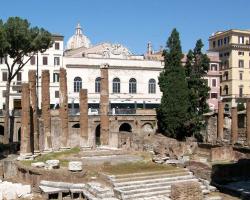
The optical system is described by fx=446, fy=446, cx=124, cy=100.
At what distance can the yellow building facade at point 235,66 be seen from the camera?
216 feet

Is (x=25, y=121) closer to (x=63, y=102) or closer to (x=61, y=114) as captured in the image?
(x=61, y=114)

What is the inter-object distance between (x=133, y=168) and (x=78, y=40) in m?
54.3

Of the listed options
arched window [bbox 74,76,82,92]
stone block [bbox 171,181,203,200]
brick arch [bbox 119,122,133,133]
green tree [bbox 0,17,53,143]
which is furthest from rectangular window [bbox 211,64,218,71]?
stone block [bbox 171,181,203,200]

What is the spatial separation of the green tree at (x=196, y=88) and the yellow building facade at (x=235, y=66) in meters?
23.2

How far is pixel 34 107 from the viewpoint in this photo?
30.0 m

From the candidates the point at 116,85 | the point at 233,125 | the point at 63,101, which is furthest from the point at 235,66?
the point at 63,101

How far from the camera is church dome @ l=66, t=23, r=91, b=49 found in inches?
2901

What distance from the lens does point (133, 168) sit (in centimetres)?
2197

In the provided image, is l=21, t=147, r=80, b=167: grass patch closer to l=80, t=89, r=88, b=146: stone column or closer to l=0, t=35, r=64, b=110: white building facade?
l=80, t=89, r=88, b=146: stone column

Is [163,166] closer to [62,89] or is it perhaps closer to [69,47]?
[62,89]

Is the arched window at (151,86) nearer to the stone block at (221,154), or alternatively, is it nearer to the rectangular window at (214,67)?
the rectangular window at (214,67)

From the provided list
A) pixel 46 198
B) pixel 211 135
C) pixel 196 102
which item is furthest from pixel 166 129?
pixel 46 198

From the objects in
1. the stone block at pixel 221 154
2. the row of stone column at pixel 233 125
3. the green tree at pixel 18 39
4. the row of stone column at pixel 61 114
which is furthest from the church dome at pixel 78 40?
the stone block at pixel 221 154

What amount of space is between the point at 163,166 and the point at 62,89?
10053mm
